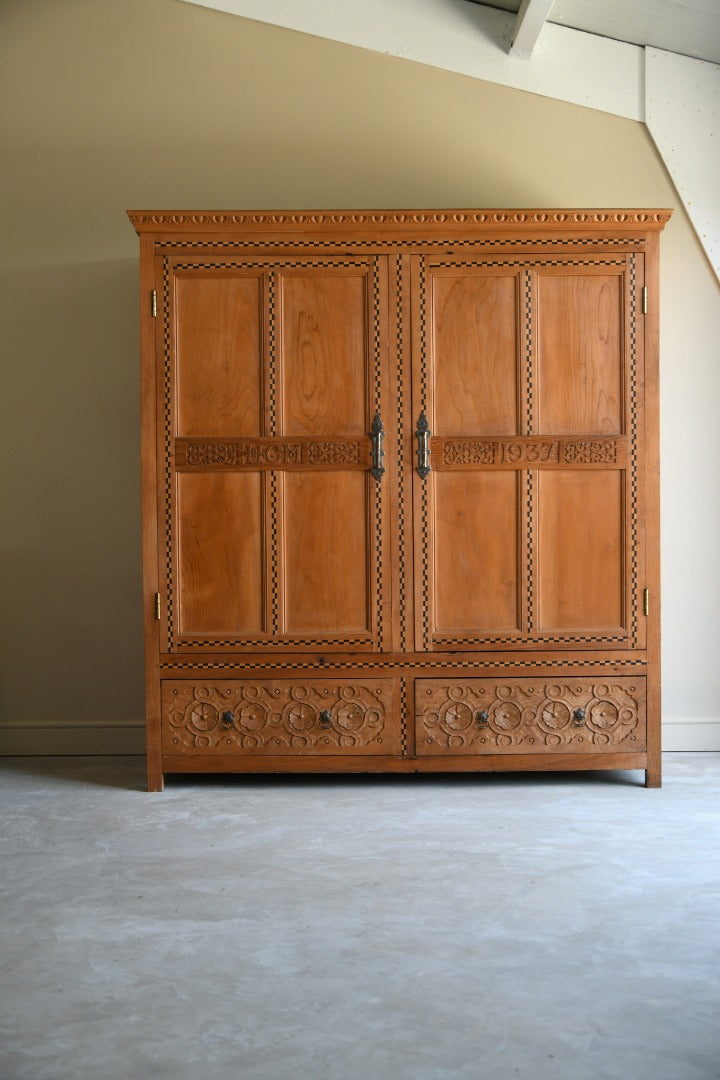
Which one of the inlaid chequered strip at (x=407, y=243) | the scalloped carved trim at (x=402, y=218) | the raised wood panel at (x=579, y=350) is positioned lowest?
the raised wood panel at (x=579, y=350)

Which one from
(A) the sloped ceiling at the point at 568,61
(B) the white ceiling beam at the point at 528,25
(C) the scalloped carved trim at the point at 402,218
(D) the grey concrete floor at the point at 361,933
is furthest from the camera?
(A) the sloped ceiling at the point at 568,61

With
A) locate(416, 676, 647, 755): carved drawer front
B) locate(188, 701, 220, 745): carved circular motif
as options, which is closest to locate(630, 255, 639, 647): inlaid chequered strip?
locate(416, 676, 647, 755): carved drawer front

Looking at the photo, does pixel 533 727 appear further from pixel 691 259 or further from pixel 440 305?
pixel 691 259

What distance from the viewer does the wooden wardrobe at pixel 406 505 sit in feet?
12.6

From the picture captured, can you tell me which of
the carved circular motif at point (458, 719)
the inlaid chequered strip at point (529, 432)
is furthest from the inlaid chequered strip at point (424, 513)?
the inlaid chequered strip at point (529, 432)

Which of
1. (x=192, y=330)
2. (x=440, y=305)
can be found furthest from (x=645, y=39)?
(x=192, y=330)

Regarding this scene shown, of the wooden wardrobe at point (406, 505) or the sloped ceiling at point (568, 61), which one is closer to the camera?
the wooden wardrobe at point (406, 505)

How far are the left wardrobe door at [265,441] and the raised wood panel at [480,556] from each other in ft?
0.81

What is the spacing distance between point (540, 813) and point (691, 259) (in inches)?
105

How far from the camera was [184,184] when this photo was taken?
14.9 ft

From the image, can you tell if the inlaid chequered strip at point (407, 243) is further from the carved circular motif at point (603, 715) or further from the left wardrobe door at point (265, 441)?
the carved circular motif at point (603, 715)

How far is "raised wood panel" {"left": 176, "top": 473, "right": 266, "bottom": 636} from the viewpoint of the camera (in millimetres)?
3855

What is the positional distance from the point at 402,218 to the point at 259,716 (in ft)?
6.66

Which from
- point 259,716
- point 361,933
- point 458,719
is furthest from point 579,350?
point 361,933
